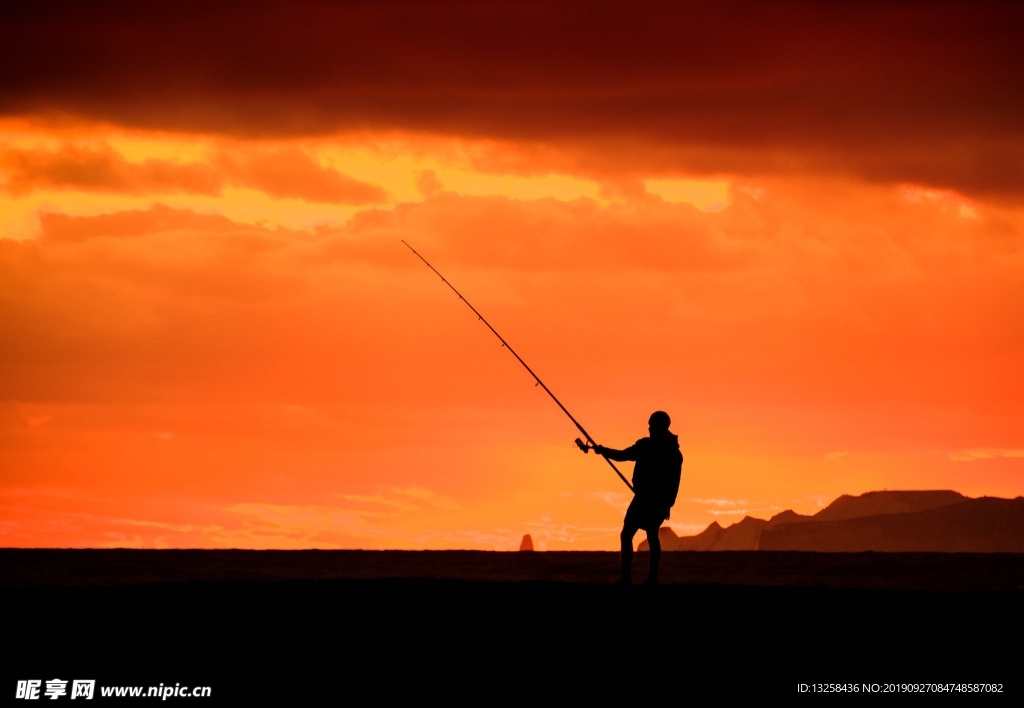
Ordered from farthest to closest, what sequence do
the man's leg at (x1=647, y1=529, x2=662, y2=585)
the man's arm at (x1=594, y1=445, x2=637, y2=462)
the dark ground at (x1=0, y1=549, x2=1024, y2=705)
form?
the man's arm at (x1=594, y1=445, x2=637, y2=462)
the man's leg at (x1=647, y1=529, x2=662, y2=585)
the dark ground at (x1=0, y1=549, x2=1024, y2=705)

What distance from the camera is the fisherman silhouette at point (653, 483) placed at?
1909cm

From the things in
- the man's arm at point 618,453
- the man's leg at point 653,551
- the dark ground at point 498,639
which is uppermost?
the man's arm at point 618,453

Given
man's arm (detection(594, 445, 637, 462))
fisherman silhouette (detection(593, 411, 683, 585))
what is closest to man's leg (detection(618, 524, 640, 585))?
fisherman silhouette (detection(593, 411, 683, 585))

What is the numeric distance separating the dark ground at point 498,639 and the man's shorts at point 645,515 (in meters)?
0.88

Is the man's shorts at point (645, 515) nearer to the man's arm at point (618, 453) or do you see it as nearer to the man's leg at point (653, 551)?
the man's leg at point (653, 551)

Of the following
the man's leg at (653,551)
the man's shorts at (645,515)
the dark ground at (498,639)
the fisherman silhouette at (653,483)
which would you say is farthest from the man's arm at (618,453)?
the dark ground at (498,639)

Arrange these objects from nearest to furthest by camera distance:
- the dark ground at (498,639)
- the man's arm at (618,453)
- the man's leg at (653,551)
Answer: the dark ground at (498,639) → the man's leg at (653,551) → the man's arm at (618,453)

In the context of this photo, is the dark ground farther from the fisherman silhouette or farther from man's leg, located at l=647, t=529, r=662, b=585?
the fisherman silhouette

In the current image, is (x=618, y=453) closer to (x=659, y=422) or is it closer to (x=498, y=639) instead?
(x=659, y=422)

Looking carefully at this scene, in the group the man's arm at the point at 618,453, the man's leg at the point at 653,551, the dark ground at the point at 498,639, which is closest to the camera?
the dark ground at the point at 498,639

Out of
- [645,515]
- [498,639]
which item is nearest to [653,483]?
[645,515]

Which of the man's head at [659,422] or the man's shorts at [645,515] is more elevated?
the man's head at [659,422]

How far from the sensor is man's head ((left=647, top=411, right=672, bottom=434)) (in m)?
19.2

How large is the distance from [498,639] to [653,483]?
4220mm
